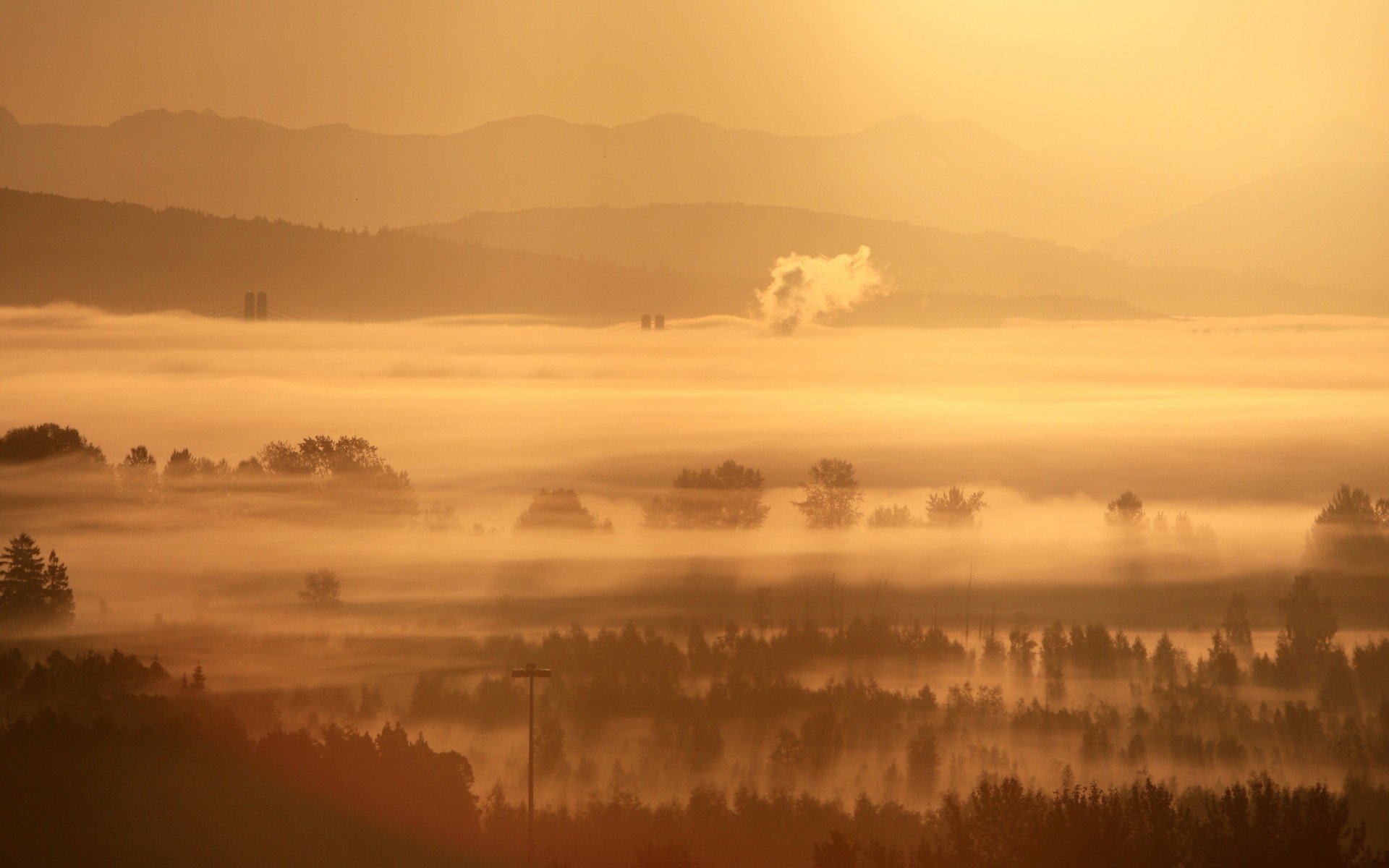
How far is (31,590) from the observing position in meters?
162

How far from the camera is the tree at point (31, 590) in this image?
6280 inches

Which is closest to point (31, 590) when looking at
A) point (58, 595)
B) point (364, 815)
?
point (58, 595)

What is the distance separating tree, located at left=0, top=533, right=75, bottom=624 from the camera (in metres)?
160

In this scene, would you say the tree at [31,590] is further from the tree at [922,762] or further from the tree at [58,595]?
the tree at [922,762]

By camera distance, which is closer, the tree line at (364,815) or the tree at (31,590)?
the tree line at (364,815)

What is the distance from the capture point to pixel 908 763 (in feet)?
602

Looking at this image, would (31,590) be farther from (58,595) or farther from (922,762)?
(922,762)

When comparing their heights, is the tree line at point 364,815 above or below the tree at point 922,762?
above

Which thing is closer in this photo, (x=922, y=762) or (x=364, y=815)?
(x=364, y=815)

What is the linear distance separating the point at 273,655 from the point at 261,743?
74.6m

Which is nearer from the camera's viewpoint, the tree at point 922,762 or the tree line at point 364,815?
the tree line at point 364,815

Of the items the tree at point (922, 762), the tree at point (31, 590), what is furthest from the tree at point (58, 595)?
the tree at point (922, 762)

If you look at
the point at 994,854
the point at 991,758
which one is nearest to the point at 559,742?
the point at 991,758

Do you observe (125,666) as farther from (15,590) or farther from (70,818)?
(70,818)
